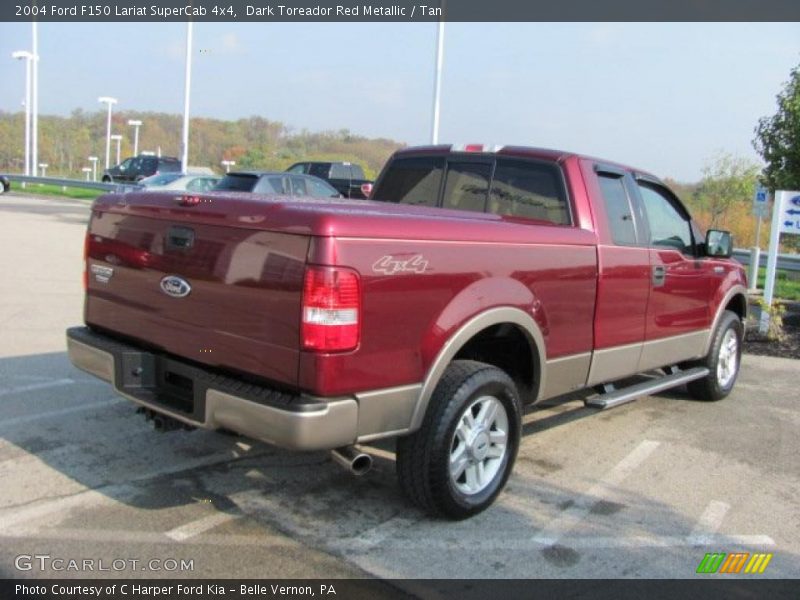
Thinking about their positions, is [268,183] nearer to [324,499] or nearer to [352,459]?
[324,499]

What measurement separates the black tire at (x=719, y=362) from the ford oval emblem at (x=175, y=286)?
14.5ft

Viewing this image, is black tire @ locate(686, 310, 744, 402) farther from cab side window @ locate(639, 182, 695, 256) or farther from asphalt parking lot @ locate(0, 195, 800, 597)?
cab side window @ locate(639, 182, 695, 256)

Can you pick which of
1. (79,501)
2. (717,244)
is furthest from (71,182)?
(79,501)

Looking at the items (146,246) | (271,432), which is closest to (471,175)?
(146,246)

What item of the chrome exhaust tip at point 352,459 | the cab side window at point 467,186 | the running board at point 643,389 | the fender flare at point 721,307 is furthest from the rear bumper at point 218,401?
the fender flare at point 721,307

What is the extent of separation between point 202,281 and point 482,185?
7.32 ft

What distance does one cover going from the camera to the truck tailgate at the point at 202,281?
10.1 ft

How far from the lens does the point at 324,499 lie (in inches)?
155

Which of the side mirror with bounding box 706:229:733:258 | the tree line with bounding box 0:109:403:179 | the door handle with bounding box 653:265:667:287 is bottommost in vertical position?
the door handle with bounding box 653:265:667:287

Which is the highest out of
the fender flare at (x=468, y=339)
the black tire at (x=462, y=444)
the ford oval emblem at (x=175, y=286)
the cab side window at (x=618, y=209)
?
the cab side window at (x=618, y=209)

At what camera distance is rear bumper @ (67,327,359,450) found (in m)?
2.99
